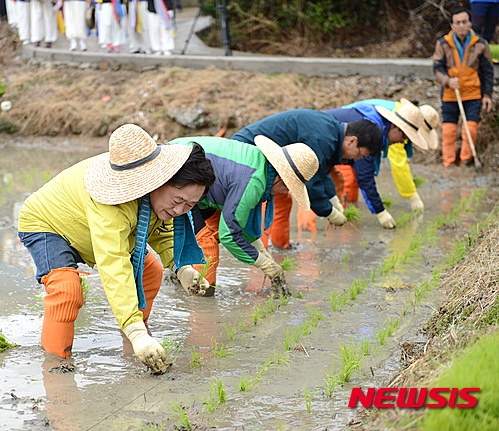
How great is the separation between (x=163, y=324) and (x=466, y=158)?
A: 19.8 ft

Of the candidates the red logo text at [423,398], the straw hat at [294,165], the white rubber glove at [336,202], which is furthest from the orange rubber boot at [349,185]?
the red logo text at [423,398]

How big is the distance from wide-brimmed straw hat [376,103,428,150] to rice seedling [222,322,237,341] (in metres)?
2.86

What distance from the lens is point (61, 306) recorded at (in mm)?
3930

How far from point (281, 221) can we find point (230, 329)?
1.93 metres

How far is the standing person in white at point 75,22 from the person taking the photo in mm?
14469

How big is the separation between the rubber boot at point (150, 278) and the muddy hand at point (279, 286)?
0.95 meters

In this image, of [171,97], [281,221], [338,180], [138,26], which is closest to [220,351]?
[281,221]

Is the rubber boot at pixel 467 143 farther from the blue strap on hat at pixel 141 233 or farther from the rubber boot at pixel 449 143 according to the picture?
the blue strap on hat at pixel 141 233

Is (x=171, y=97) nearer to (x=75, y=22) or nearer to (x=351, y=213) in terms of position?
(x=75, y=22)

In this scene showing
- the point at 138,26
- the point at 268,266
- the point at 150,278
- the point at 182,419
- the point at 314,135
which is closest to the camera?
the point at 182,419

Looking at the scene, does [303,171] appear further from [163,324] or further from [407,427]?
[407,427]

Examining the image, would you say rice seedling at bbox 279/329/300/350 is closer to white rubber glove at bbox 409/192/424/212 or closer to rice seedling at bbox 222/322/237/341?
rice seedling at bbox 222/322/237/341

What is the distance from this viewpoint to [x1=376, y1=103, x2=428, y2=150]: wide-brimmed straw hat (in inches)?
273

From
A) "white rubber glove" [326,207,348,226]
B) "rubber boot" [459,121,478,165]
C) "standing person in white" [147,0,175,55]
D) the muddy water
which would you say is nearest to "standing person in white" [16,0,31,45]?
"standing person in white" [147,0,175,55]
